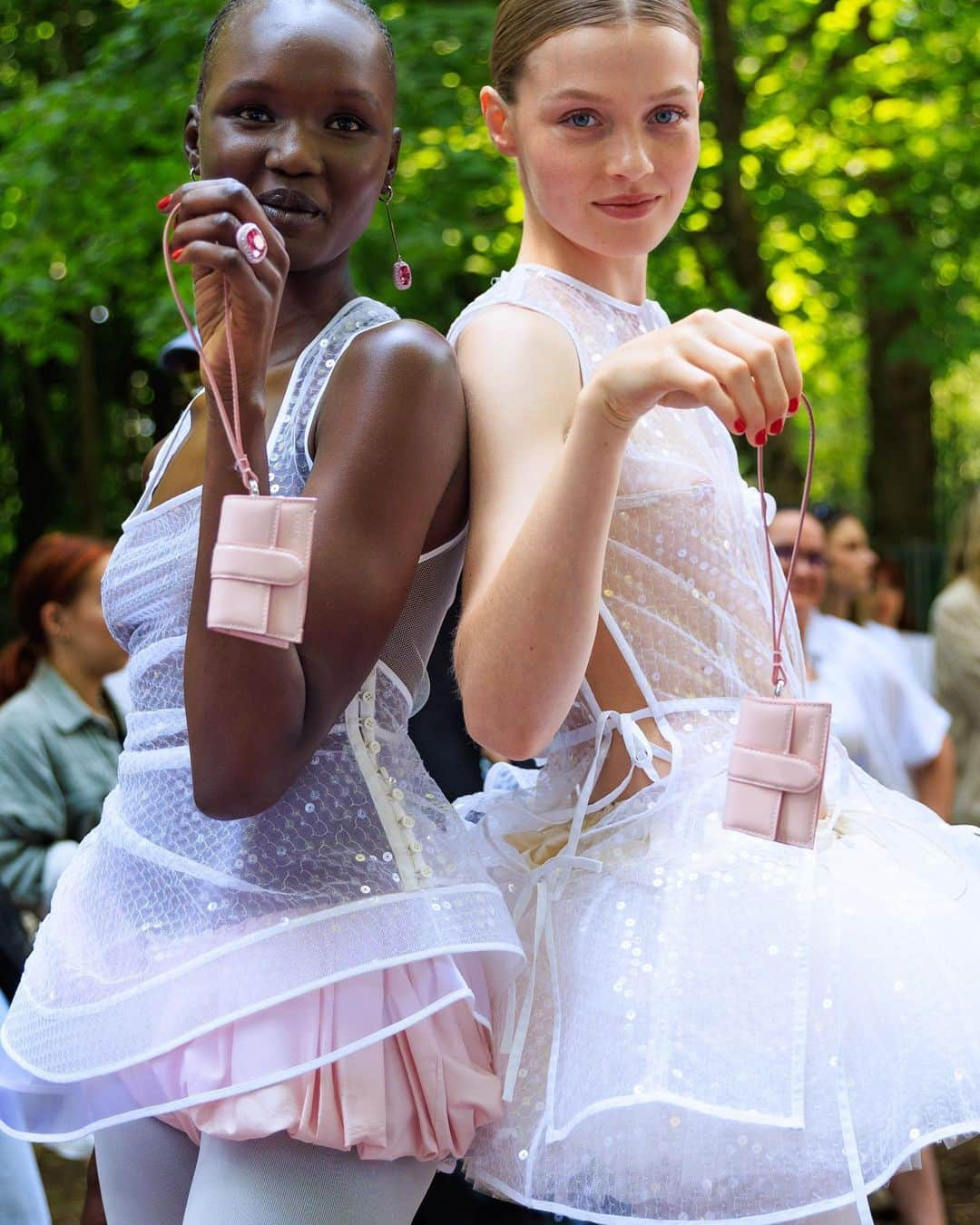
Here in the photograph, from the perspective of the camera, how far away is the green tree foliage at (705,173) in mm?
7242

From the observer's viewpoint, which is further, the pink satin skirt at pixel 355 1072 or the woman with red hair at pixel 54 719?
the woman with red hair at pixel 54 719

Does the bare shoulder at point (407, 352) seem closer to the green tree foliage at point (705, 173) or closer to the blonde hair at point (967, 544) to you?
the blonde hair at point (967, 544)

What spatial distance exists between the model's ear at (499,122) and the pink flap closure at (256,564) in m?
0.75

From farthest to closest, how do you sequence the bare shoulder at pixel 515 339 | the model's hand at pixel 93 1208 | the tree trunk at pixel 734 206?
the tree trunk at pixel 734 206
the model's hand at pixel 93 1208
the bare shoulder at pixel 515 339

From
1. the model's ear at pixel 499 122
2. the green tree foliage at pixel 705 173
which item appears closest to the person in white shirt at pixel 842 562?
the green tree foliage at pixel 705 173

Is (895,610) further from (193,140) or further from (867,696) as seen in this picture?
(193,140)

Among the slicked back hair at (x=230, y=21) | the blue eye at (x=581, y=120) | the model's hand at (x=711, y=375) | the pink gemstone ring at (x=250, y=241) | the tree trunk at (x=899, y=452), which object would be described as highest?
the slicked back hair at (x=230, y=21)

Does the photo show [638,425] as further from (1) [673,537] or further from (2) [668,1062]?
(2) [668,1062]

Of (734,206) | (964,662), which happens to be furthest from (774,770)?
(734,206)

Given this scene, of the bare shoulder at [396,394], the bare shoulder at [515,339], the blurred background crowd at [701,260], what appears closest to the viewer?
the bare shoulder at [396,394]

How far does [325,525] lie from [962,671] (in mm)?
4974

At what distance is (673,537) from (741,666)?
17cm

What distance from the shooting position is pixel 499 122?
187 cm

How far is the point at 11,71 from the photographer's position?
40.8ft
